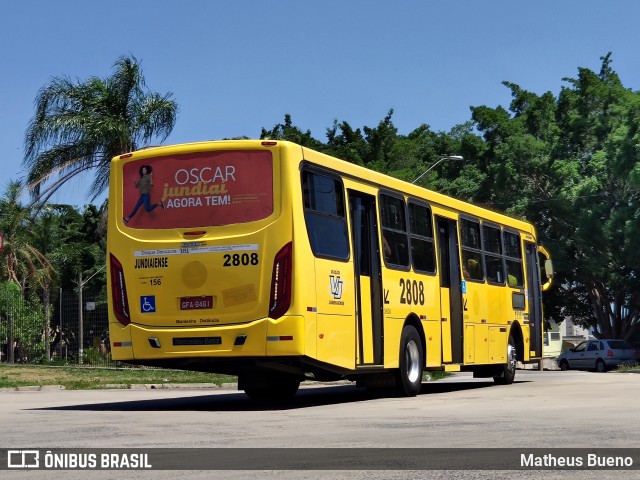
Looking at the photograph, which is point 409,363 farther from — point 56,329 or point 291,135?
point 291,135

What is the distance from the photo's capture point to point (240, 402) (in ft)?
62.8

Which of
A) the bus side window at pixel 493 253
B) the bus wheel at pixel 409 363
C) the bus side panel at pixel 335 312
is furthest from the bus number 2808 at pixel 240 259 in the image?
the bus side window at pixel 493 253

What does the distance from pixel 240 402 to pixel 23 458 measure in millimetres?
9387

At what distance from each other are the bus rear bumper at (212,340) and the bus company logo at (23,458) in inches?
234

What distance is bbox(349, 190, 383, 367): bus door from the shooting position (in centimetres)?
1786

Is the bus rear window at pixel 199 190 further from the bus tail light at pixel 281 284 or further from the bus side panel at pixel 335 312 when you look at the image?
the bus side panel at pixel 335 312

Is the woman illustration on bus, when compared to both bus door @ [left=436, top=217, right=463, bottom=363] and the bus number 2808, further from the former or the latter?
bus door @ [left=436, top=217, right=463, bottom=363]

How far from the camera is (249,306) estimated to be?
53.1ft

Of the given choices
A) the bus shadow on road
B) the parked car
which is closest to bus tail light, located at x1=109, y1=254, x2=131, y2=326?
the bus shadow on road

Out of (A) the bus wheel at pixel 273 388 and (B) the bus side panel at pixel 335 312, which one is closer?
(B) the bus side panel at pixel 335 312

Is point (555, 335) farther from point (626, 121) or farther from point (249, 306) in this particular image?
point (249, 306)

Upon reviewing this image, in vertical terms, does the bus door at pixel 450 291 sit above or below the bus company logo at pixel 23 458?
above

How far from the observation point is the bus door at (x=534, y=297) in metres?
27.1

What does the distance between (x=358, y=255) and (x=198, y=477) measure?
9641 millimetres
